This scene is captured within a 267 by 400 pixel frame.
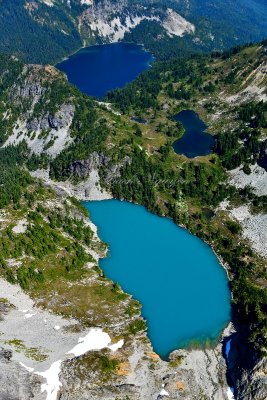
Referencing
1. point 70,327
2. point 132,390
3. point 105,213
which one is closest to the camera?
point 132,390

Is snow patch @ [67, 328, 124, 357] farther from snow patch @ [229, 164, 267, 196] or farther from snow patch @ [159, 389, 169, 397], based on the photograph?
snow patch @ [229, 164, 267, 196]

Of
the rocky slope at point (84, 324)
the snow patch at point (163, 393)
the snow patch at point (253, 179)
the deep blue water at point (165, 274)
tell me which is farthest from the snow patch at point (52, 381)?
the snow patch at point (253, 179)

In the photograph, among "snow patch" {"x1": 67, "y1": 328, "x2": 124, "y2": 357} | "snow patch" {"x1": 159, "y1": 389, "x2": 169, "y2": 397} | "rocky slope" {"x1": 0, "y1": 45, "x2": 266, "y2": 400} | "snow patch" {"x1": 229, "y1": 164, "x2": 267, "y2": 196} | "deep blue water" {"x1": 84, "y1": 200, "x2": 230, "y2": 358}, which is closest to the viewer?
"snow patch" {"x1": 159, "y1": 389, "x2": 169, "y2": 397}

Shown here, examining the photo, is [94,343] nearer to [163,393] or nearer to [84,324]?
[84,324]

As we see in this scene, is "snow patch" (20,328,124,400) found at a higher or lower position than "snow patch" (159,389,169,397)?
higher

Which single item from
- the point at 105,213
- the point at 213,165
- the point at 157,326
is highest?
the point at 213,165

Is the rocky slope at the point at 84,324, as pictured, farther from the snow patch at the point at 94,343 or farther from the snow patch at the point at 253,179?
the snow patch at the point at 253,179

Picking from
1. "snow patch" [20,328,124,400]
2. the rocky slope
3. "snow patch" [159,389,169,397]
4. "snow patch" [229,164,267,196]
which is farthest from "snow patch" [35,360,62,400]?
"snow patch" [229,164,267,196]

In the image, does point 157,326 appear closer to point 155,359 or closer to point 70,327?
point 155,359

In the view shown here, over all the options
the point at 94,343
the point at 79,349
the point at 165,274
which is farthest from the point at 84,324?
the point at 165,274

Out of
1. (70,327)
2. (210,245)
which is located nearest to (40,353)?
(70,327)
